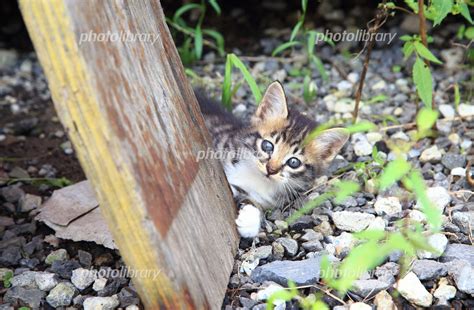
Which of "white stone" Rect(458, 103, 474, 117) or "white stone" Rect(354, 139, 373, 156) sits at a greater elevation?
"white stone" Rect(458, 103, 474, 117)

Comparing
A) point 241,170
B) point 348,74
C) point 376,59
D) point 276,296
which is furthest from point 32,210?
point 376,59

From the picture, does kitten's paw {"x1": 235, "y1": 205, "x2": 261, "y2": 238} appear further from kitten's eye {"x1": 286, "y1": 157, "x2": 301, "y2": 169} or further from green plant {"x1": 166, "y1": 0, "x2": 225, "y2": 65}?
green plant {"x1": 166, "y1": 0, "x2": 225, "y2": 65}

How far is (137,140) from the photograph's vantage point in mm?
2203

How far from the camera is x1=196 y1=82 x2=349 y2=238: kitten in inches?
131

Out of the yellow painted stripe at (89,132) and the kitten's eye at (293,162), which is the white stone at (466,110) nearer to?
the kitten's eye at (293,162)

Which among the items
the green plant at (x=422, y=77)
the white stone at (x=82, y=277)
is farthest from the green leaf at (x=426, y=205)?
the white stone at (x=82, y=277)

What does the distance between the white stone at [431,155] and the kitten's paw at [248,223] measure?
1133mm

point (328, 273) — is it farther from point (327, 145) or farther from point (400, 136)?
point (400, 136)

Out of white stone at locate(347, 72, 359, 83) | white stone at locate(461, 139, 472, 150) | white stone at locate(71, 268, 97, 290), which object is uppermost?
white stone at locate(71, 268, 97, 290)

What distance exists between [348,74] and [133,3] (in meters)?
2.38

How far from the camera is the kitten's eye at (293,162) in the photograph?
3346mm

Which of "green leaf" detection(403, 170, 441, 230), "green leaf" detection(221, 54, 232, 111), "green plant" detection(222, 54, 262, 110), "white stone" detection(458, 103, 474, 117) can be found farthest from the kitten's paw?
"white stone" detection(458, 103, 474, 117)

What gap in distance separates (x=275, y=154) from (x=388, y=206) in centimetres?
63

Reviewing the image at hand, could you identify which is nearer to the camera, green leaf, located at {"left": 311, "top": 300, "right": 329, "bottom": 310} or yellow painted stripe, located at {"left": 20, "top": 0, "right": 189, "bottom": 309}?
yellow painted stripe, located at {"left": 20, "top": 0, "right": 189, "bottom": 309}
